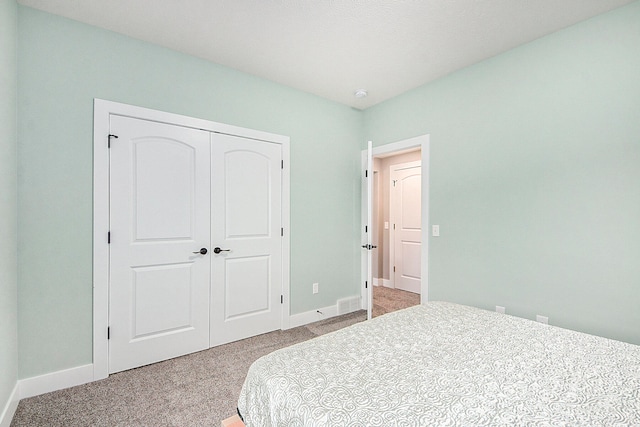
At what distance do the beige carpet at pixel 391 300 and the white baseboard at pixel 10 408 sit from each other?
127 inches

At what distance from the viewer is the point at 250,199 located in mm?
2955

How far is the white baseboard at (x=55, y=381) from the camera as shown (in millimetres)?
1961

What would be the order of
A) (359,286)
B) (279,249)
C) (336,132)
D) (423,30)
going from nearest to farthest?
(423,30)
(279,249)
(336,132)
(359,286)

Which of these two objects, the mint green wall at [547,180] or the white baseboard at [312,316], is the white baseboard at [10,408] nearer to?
the white baseboard at [312,316]

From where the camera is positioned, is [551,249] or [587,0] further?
[551,249]

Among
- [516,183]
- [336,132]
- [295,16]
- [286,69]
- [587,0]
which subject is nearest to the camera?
[587,0]

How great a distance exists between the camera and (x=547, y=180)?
2.28m

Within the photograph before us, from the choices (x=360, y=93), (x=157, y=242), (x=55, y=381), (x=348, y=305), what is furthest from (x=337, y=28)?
(x=55, y=381)

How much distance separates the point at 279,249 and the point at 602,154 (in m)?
2.77

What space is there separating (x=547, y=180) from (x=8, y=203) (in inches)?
146

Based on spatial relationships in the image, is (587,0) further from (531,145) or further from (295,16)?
(295,16)

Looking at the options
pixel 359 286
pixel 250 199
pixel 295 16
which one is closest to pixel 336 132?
pixel 250 199

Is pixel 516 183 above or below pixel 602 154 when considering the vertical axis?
below

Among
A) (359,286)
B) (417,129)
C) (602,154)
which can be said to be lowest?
(359,286)
